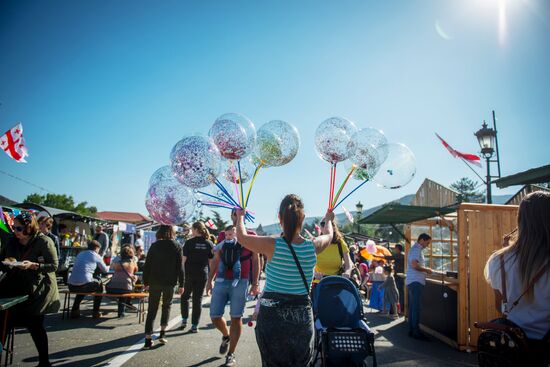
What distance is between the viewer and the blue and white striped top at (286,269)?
2.55 m

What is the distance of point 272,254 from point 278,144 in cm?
227

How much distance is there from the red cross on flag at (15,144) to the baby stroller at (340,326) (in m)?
9.94

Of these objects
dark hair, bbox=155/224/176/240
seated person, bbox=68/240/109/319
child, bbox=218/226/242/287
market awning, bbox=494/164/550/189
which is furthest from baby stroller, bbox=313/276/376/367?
seated person, bbox=68/240/109/319

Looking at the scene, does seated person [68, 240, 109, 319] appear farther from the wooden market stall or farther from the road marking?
the wooden market stall

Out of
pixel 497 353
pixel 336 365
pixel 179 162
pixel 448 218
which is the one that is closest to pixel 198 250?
pixel 179 162

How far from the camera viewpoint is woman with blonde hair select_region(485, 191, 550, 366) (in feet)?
6.87

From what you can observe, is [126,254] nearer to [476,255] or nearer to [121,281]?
[121,281]

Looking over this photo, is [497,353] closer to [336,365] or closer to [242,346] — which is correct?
[336,365]

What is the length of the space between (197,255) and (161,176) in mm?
2243

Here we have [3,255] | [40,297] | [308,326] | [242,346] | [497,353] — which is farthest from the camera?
[242,346]

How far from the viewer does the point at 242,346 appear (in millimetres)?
5133

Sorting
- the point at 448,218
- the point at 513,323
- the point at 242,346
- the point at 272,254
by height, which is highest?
the point at 448,218

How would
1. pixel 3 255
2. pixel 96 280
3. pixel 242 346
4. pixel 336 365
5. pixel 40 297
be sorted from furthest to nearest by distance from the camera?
pixel 96 280, pixel 242 346, pixel 3 255, pixel 40 297, pixel 336 365

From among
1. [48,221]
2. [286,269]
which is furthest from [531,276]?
[48,221]
